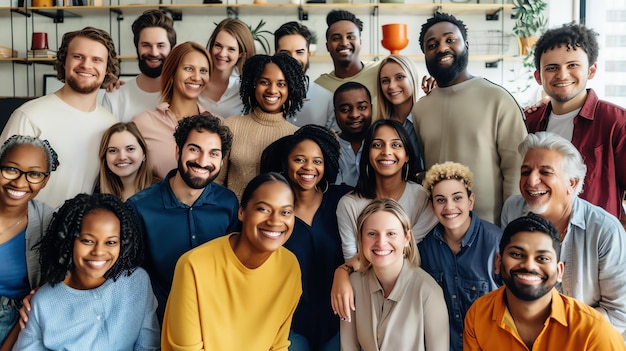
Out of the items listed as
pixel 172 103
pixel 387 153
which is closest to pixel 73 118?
pixel 172 103

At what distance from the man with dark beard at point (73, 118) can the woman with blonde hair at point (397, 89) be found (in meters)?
1.47

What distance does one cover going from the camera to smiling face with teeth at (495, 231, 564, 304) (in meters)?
2.09

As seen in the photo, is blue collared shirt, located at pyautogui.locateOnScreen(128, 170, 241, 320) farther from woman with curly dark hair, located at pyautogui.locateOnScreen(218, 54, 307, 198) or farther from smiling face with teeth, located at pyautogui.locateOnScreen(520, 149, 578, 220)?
smiling face with teeth, located at pyautogui.locateOnScreen(520, 149, 578, 220)

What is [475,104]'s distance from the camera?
9.52 feet

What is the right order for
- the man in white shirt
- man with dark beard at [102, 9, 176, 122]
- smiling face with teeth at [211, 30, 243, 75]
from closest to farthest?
man with dark beard at [102, 9, 176, 122] < smiling face with teeth at [211, 30, 243, 75] < the man in white shirt

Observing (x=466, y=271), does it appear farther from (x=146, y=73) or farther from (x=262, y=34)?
(x=262, y=34)

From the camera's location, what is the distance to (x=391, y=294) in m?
2.43

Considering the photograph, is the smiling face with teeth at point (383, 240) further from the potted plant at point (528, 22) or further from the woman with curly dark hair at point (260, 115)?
the potted plant at point (528, 22)

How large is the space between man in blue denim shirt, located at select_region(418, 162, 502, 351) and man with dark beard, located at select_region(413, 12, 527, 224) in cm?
29

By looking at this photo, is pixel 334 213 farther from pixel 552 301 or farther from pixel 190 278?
pixel 552 301

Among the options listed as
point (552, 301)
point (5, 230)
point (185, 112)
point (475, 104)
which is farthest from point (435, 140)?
point (5, 230)

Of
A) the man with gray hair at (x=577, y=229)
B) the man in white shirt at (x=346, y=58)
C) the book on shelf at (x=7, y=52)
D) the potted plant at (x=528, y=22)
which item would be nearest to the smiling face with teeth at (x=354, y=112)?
the man in white shirt at (x=346, y=58)

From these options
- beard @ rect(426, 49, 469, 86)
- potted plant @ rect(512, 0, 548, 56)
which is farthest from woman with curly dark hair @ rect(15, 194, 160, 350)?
potted plant @ rect(512, 0, 548, 56)

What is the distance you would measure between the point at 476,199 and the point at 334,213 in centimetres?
71
